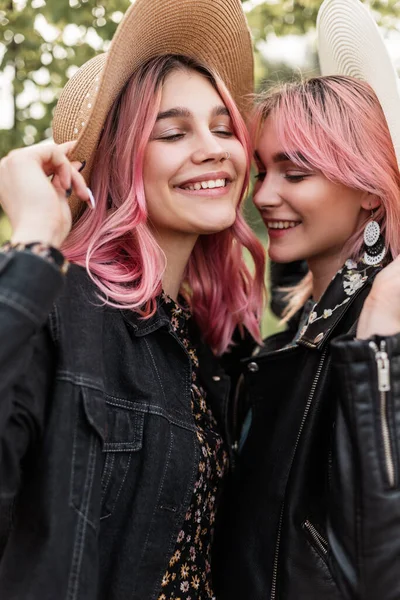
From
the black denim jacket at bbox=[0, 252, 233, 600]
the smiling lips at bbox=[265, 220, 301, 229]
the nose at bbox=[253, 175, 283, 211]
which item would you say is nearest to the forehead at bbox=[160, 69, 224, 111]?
the nose at bbox=[253, 175, 283, 211]

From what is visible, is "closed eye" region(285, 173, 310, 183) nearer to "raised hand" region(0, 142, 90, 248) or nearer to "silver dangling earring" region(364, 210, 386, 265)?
"silver dangling earring" region(364, 210, 386, 265)

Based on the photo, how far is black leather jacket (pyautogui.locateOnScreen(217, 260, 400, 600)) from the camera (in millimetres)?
1807

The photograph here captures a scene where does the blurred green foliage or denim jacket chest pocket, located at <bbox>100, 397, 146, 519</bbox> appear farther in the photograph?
the blurred green foliage

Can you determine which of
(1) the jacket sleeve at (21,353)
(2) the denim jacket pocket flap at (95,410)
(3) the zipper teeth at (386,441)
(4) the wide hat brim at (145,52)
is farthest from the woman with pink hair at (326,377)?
(1) the jacket sleeve at (21,353)

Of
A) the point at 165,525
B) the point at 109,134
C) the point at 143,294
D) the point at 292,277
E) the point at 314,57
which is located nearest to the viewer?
the point at 165,525

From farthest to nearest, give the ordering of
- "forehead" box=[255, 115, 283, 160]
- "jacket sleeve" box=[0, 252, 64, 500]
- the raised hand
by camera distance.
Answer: "forehead" box=[255, 115, 283, 160]
the raised hand
"jacket sleeve" box=[0, 252, 64, 500]

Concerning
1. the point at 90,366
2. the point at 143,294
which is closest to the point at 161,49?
the point at 143,294

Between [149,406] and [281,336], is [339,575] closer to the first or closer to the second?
[149,406]

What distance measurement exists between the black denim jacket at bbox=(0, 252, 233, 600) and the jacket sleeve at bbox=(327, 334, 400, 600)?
1.60 ft

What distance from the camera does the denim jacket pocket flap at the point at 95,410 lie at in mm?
1771

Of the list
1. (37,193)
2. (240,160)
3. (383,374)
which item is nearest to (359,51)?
(240,160)

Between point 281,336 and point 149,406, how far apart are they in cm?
103

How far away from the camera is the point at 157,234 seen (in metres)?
2.48

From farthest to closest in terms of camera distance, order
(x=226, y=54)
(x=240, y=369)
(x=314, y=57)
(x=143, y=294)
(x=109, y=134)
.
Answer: (x=314, y=57) → (x=240, y=369) → (x=226, y=54) → (x=109, y=134) → (x=143, y=294)
